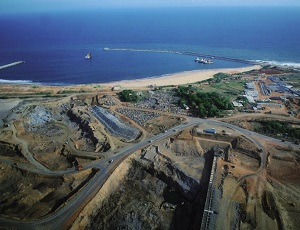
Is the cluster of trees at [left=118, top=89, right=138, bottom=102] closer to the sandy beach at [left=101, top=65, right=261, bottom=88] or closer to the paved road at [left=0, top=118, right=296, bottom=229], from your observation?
the sandy beach at [left=101, top=65, right=261, bottom=88]

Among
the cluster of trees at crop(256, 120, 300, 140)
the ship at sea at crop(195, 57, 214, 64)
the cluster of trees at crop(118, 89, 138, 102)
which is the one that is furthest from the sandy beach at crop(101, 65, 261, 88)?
the cluster of trees at crop(256, 120, 300, 140)

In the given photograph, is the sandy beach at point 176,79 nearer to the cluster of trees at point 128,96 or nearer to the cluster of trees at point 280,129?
the cluster of trees at point 128,96

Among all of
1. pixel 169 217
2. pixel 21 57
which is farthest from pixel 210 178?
pixel 21 57

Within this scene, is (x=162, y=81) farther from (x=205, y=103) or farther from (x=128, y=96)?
(x=205, y=103)

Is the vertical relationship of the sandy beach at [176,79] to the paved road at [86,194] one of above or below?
below

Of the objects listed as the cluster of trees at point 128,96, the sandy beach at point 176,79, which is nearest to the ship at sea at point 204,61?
the sandy beach at point 176,79
